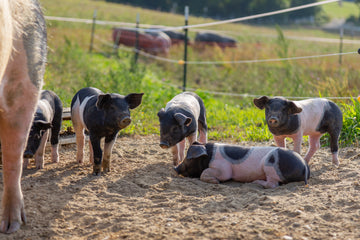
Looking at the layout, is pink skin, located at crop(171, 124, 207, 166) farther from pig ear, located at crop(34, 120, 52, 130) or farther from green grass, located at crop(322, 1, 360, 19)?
green grass, located at crop(322, 1, 360, 19)

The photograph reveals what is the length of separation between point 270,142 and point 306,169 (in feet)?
6.55

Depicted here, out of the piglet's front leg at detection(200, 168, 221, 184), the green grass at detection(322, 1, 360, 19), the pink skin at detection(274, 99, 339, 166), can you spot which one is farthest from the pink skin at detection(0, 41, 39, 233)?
the green grass at detection(322, 1, 360, 19)

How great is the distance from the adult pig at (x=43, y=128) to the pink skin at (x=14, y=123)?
1.02 m

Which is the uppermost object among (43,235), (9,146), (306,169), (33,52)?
(33,52)

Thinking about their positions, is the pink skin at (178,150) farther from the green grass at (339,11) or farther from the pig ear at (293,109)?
the green grass at (339,11)

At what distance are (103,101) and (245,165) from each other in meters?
1.54

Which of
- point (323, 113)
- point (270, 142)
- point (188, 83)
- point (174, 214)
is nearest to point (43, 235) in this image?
point (174, 214)

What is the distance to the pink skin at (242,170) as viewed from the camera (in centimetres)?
466

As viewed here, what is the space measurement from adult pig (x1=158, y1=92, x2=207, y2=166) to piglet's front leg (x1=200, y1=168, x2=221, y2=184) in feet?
1.60

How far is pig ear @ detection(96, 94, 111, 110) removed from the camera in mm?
4605

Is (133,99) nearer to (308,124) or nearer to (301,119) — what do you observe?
(301,119)

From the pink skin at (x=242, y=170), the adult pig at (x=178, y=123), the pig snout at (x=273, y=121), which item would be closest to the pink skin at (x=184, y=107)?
the adult pig at (x=178, y=123)

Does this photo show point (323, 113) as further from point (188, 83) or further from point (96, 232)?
point (188, 83)

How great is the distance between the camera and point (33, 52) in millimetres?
3328
